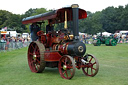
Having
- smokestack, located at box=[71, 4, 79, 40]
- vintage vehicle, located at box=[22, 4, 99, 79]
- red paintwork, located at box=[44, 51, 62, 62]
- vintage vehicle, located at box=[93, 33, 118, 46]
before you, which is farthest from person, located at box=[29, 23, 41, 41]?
vintage vehicle, located at box=[93, 33, 118, 46]

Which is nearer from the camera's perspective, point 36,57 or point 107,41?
point 36,57

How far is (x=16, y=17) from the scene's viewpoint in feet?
231

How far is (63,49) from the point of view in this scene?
24.7 ft

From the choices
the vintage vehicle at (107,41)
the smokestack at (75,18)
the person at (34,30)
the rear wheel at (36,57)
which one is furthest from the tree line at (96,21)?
the smokestack at (75,18)

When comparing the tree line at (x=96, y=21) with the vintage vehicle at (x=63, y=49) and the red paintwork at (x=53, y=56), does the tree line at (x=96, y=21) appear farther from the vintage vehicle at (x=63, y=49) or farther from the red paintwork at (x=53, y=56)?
the red paintwork at (x=53, y=56)

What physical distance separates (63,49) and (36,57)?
1.47 m

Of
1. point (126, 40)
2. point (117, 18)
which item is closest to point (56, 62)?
point (126, 40)

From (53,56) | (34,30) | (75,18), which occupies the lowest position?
(53,56)

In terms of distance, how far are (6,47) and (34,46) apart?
38.5 feet

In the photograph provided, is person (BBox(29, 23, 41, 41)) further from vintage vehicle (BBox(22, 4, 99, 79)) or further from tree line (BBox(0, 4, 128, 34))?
tree line (BBox(0, 4, 128, 34))

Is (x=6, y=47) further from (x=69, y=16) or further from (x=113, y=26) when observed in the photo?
(x=113, y=26)

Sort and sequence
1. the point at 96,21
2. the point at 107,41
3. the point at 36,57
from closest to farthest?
the point at 36,57 < the point at 107,41 < the point at 96,21


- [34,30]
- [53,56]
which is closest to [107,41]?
[34,30]

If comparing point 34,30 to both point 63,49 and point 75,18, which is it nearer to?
point 63,49
